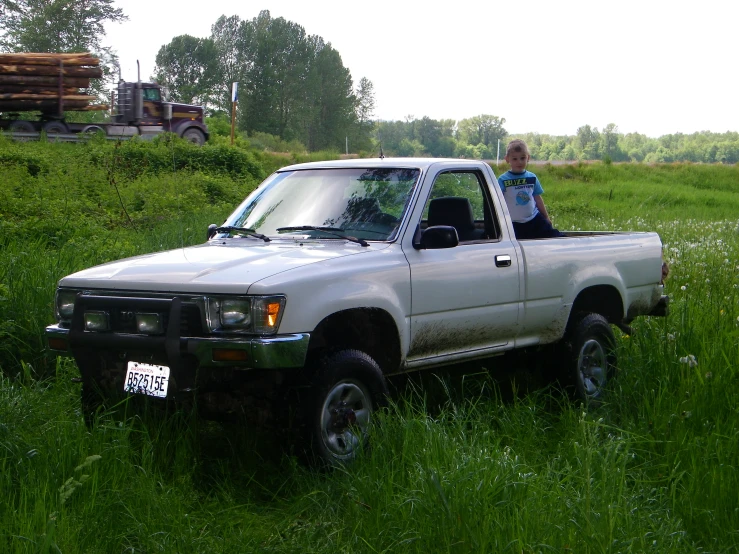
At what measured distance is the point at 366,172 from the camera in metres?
6.26

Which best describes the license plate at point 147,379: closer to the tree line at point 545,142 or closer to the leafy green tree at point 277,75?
the tree line at point 545,142

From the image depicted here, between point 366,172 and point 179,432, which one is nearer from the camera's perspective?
point 179,432

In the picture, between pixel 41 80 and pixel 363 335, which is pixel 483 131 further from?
pixel 363 335

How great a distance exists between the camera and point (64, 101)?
32062mm

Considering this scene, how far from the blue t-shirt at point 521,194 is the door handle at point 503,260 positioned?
1.57m

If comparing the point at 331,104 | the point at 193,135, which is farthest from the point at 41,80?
the point at 331,104

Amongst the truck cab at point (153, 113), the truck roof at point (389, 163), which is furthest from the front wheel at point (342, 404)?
the truck cab at point (153, 113)

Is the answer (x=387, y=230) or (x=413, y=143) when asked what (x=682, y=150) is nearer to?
(x=413, y=143)

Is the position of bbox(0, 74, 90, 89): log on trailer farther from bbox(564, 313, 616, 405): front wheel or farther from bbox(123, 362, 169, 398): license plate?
bbox(123, 362, 169, 398): license plate

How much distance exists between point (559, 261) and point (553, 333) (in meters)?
0.49

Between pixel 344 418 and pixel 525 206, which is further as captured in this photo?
pixel 525 206

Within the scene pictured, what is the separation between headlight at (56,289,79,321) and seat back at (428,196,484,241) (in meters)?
2.41

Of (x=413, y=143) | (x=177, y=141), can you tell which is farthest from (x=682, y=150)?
(x=177, y=141)

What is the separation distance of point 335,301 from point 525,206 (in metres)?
3.28
